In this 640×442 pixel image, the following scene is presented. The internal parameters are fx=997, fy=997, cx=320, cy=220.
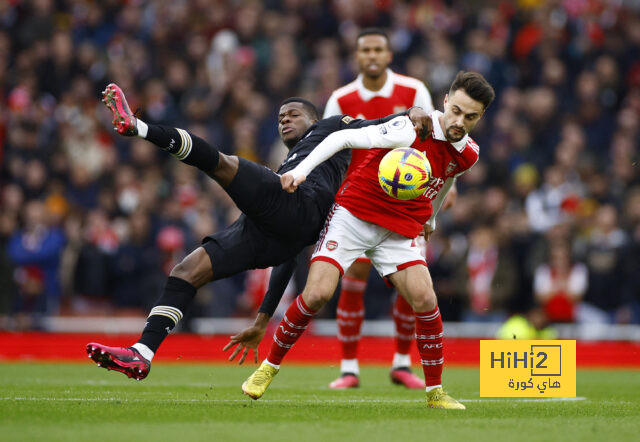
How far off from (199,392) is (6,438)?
3226 mm

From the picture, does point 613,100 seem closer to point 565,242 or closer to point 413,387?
point 565,242

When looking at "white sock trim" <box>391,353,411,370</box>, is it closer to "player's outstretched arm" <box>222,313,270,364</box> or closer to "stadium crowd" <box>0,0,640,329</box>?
"player's outstretched arm" <box>222,313,270,364</box>

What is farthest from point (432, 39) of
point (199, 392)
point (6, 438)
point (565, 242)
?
point (6, 438)

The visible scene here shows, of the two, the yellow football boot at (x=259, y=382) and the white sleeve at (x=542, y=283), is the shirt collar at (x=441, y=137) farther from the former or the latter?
the white sleeve at (x=542, y=283)

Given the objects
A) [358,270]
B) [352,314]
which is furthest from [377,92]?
[352,314]

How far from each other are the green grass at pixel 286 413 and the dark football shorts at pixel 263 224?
3.23 ft

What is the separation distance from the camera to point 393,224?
22.3 feet

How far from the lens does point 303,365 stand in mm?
12484

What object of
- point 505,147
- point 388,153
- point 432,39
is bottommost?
point 388,153

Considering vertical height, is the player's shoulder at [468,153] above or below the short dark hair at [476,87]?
below

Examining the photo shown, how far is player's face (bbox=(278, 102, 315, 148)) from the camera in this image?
24.7 ft

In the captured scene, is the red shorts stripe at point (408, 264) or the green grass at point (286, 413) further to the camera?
the red shorts stripe at point (408, 264)

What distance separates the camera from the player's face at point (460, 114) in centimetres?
658

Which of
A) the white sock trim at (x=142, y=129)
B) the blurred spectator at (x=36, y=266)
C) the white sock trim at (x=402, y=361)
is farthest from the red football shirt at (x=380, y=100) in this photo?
the blurred spectator at (x=36, y=266)
